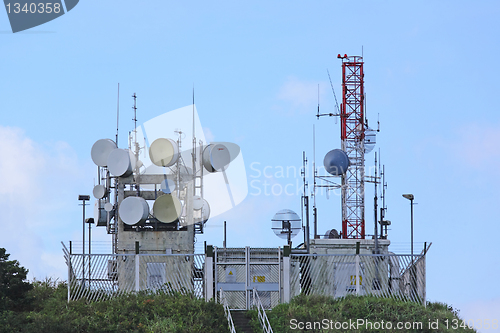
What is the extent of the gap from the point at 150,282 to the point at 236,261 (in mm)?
4746

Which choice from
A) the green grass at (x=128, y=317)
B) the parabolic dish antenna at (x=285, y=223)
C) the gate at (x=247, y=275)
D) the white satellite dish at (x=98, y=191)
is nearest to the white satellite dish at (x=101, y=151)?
the white satellite dish at (x=98, y=191)

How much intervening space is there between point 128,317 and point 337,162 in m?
15.5

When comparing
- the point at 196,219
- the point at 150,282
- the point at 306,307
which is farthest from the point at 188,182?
the point at 306,307

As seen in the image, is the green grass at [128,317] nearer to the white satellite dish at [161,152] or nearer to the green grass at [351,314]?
the green grass at [351,314]

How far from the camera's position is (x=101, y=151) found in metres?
34.4

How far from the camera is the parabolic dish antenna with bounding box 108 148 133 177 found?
3306 cm

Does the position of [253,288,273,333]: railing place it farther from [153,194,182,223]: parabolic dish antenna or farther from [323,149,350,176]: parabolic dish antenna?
[323,149,350,176]: parabolic dish antenna

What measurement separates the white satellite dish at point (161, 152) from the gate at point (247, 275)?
5820 millimetres

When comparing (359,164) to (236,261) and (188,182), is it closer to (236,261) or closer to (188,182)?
(188,182)


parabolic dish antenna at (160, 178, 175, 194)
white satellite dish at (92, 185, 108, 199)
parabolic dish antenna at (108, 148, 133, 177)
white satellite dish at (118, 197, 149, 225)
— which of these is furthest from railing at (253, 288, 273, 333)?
white satellite dish at (92, 185, 108, 199)

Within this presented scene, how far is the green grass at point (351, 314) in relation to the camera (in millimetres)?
24281

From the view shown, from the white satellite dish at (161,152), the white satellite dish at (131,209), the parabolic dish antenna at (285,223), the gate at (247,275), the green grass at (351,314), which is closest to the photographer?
the green grass at (351,314)

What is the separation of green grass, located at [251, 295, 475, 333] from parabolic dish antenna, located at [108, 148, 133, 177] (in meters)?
10.1

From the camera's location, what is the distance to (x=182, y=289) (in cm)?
2809
